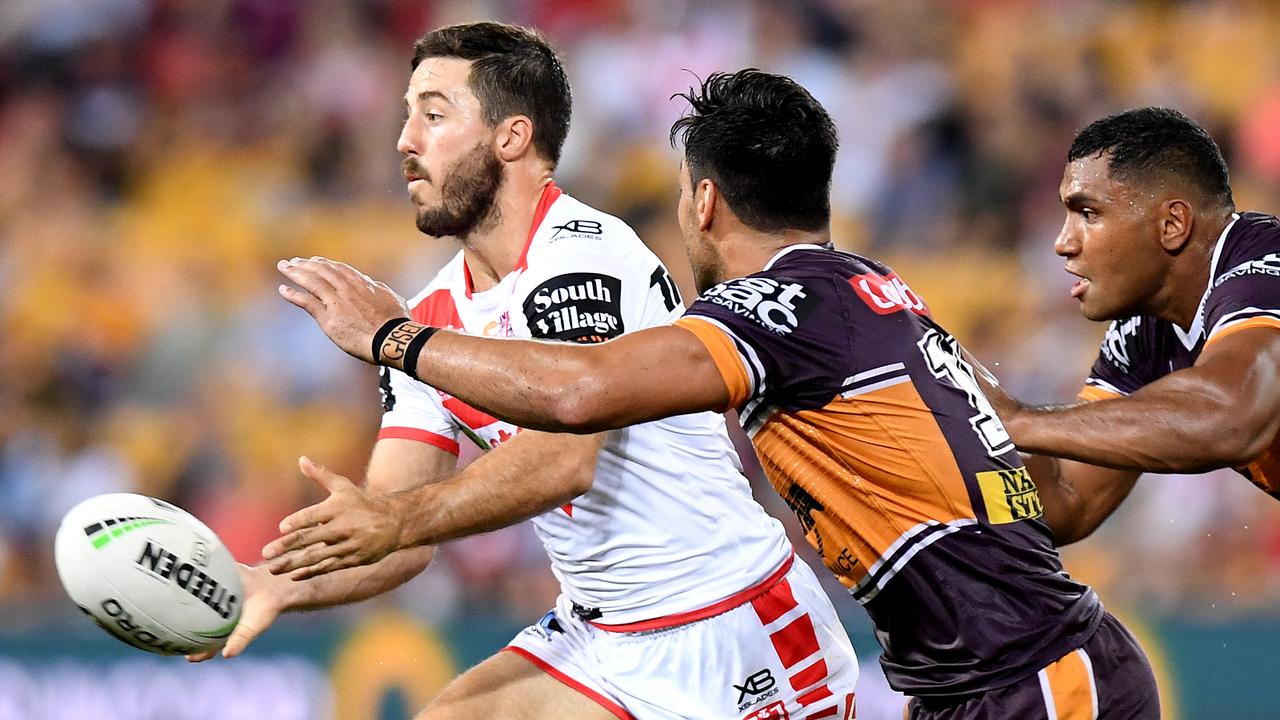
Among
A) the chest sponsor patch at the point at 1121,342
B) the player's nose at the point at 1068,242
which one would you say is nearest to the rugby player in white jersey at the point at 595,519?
the player's nose at the point at 1068,242

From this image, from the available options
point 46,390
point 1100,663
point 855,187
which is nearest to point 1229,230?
point 1100,663

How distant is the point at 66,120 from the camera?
12984 millimetres

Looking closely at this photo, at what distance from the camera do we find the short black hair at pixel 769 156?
447 cm

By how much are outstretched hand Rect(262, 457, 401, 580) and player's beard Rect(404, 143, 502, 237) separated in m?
1.41

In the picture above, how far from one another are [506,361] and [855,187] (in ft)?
25.3

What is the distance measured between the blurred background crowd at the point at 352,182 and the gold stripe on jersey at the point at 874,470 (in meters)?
5.10

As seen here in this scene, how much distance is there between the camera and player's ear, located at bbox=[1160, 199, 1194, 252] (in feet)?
16.9

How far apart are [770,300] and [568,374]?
1.89 feet

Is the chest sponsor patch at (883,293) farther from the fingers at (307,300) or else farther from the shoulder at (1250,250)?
the fingers at (307,300)

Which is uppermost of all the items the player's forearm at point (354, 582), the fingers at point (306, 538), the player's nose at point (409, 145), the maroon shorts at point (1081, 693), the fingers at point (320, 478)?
the player's nose at point (409, 145)

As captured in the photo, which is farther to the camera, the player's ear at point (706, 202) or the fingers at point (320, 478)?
the player's ear at point (706, 202)

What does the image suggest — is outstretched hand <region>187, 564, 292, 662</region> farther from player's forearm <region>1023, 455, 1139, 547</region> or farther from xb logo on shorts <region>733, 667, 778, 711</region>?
player's forearm <region>1023, 455, 1139, 547</region>

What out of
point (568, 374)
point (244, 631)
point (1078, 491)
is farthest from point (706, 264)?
point (1078, 491)

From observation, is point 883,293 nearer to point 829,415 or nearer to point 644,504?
point 829,415
